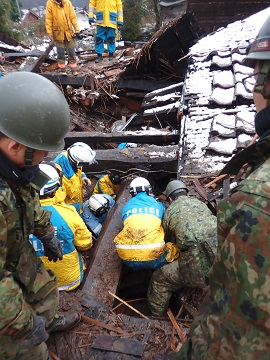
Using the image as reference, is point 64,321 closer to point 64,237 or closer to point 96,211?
point 64,237

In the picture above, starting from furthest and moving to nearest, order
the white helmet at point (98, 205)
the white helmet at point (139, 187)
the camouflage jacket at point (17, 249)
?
the white helmet at point (98, 205) < the white helmet at point (139, 187) < the camouflage jacket at point (17, 249)

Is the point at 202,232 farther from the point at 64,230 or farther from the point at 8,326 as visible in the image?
the point at 8,326

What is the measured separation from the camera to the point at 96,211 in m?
4.86

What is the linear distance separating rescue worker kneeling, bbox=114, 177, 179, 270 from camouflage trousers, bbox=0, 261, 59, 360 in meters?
1.08

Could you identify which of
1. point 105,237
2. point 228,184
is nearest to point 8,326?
point 105,237

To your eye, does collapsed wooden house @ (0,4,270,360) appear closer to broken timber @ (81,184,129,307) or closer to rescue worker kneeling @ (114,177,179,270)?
broken timber @ (81,184,129,307)

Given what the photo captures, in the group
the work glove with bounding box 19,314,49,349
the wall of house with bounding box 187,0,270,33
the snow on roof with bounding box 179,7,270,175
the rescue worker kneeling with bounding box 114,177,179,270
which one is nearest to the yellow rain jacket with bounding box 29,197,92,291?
the rescue worker kneeling with bounding box 114,177,179,270

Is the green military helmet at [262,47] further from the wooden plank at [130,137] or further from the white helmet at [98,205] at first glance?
the wooden plank at [130,137]

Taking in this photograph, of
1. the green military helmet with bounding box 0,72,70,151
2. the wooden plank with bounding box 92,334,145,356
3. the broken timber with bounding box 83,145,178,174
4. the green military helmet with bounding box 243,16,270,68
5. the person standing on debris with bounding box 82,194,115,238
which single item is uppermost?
the green military helmet with bounding box 243,16,270,68

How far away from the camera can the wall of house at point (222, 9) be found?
450 inches

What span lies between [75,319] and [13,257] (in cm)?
102

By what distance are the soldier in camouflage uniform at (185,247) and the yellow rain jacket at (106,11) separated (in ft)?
26.7

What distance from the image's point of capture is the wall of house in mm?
11422

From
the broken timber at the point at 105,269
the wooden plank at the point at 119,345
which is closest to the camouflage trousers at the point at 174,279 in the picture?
the broken timber at the point at 105,269
